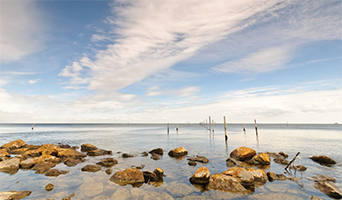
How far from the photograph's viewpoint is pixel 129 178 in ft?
38.6

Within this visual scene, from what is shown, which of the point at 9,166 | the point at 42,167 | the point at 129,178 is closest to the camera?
the point at 129,178

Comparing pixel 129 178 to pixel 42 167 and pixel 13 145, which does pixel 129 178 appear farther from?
pixel 13 145

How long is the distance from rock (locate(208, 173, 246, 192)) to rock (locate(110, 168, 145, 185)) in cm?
479

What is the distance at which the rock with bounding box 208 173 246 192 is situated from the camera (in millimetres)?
10353

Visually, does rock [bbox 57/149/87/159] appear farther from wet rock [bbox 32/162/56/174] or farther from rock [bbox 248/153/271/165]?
rock [bbox 248/153/271/165]

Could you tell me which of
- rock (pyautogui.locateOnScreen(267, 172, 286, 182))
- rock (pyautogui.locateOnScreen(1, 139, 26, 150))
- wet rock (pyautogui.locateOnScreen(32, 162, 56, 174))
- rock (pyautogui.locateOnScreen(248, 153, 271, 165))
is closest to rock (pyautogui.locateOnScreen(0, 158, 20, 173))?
wet rock (pyautogui.locateOnScreen(32, 162, 56, 174))

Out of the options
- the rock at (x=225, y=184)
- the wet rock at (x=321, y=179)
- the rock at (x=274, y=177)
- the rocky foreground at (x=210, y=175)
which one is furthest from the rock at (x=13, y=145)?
the wet rock at (x=321, y=179)

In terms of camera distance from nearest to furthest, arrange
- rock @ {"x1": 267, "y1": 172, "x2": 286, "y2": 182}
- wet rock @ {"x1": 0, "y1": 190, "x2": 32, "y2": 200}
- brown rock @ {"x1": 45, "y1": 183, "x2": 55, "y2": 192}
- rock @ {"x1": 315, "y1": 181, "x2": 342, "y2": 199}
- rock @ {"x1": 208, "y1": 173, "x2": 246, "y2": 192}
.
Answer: wet rock @ {"x1": 0, "y1": 190, "x2": 32, "y2": 200} < rock @ {"x1": 315, "y1": 181, "x2": 342, "y2": 199} < rock @ {"x1": 208, "y1": 173, "x2": 246, "y2": 192} < brown rock @ {"x1": 45, "y1": 183, "x2": 55, "y2": 192} < rock @ {"x1": 267, "y1": 172, "x2": 286, "y2": 182}

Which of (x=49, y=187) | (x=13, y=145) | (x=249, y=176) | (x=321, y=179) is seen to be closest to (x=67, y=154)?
(x=49, y=187)

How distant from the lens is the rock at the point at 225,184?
1035cm

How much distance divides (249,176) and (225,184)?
7.77 ft

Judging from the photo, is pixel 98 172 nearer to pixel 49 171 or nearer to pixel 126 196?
pixel 49 171

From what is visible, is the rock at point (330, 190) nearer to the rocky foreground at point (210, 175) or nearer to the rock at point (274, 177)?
the rocky foreground at point (210, 175)

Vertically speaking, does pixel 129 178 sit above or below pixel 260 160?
below
